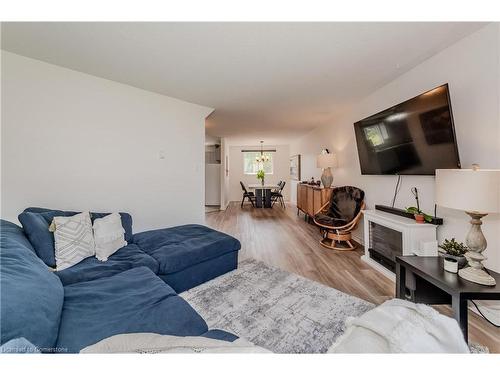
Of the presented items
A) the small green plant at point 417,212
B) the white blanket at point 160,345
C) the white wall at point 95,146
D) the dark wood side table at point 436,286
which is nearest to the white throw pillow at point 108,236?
the white wall at point 95,146

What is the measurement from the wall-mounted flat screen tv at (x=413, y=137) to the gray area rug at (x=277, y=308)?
157cm

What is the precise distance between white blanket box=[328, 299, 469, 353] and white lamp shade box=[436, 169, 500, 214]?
4.01ft

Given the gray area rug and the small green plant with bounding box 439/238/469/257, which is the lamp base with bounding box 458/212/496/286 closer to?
the small green plant with bounding box 439/238/469/257

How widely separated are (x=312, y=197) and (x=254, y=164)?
4.74 metres

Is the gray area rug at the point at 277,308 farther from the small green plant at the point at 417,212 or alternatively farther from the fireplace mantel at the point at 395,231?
the small green plant at the point at 417,212

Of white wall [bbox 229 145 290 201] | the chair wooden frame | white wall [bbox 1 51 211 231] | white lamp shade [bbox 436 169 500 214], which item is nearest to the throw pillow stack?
white wall [bbox 1 51 211 231]

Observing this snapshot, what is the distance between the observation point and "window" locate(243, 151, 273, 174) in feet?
29.8

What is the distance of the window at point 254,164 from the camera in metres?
9.08

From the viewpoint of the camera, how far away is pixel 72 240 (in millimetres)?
1733

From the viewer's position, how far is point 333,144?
178 inches

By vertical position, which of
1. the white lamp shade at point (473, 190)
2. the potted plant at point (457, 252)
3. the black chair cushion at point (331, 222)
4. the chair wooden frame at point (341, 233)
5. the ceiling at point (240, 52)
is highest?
the ceiling at point (240, 52)
